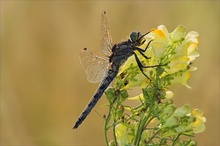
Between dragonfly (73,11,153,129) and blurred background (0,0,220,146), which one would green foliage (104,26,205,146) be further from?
blurred background (0,0,220,146)

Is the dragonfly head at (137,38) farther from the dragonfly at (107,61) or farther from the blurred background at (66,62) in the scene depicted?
the blurred background at (66,62)

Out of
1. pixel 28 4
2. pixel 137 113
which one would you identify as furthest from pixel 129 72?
pixel 28 4

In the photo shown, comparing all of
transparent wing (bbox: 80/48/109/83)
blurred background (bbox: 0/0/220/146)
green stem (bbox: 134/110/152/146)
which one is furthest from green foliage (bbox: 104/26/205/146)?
blurred background (bbox: 0/0/220/146)

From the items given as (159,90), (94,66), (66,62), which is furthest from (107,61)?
(66,62)

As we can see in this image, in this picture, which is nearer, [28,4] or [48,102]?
[48,102]

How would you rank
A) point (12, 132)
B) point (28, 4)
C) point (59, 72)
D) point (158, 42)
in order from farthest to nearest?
point (28, 4)
point (59, 72)
point (12, 132)
point (158, 42)

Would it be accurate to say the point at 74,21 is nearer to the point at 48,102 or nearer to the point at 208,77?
the point at 48,102
